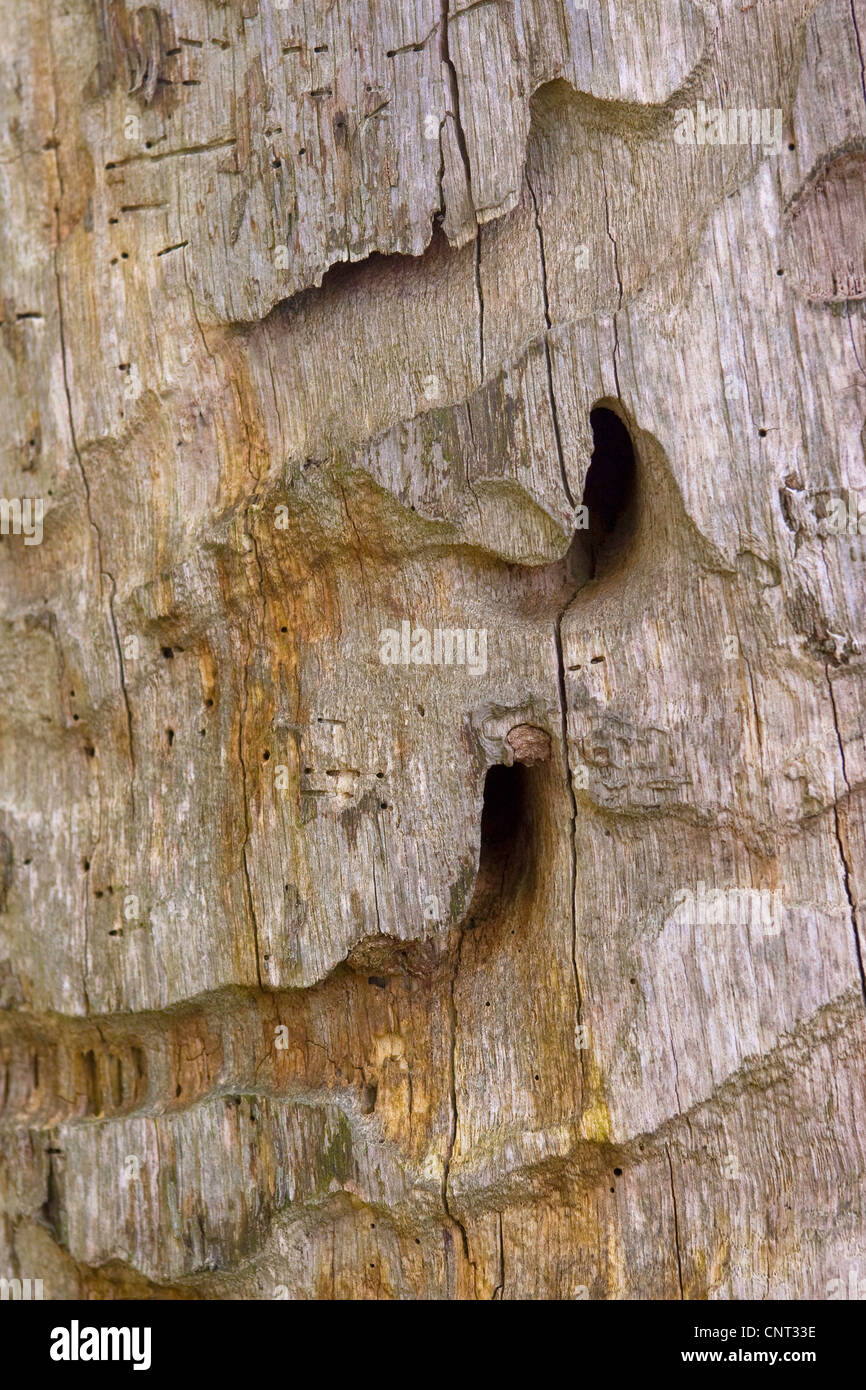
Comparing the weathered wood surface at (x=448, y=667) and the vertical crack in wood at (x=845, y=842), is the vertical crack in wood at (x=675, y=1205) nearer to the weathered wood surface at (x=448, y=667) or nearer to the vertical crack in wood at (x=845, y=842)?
the weathered wood surface at (x=448, y=667)

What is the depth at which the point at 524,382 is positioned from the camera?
126 inches

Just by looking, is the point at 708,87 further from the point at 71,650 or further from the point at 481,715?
the point at 71,650

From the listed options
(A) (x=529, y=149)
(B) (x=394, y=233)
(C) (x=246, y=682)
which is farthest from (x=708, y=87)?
(C) (x=246, y=682)

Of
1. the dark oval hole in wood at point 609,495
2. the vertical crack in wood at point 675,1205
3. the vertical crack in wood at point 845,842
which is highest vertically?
the dark oval hole in wood at point 609,495

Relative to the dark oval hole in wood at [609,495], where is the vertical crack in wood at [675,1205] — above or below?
below

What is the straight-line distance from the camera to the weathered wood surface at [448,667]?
3082 millimetres

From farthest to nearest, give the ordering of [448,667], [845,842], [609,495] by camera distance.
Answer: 1. [609,495]
2. [448,667]
3. [845,842]

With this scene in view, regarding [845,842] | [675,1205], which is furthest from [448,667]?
[675,1205]

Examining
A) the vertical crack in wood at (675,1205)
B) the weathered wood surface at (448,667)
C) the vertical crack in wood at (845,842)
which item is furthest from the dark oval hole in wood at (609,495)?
the vertical crack in wood at (675,1205)

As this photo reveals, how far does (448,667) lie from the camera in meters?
3.27

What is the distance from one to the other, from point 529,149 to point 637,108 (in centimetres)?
31

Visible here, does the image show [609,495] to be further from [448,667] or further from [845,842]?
[845,842]

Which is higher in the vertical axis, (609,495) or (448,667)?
(609,495)

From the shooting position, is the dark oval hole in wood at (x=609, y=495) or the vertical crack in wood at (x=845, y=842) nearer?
the vertical crack in wood at (x=845, y=842)
